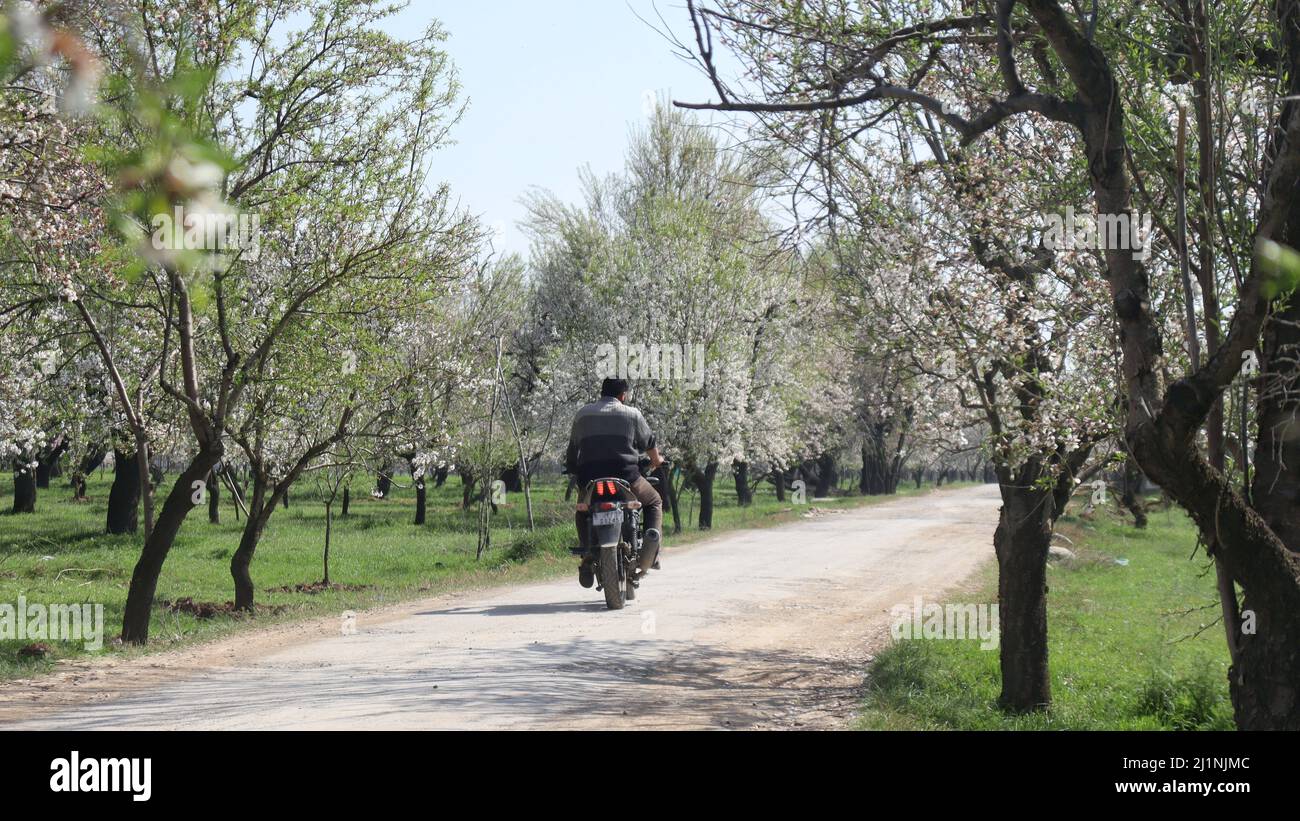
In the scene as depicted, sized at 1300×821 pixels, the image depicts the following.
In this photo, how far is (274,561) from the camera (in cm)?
3017

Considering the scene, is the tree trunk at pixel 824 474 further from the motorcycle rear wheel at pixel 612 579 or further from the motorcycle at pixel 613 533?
the motorcycle at pixel 613 533

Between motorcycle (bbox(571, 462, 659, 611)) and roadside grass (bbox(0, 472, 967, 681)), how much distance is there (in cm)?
439

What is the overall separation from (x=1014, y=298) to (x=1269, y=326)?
14.5 feet

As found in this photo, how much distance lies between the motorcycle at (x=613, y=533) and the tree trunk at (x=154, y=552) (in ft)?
16.2

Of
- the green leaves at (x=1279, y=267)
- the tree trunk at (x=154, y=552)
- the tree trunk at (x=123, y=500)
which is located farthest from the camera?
the tree trunk at (x=123, y=500)

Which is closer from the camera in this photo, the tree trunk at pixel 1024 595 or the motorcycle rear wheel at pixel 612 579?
the tree trunk at pixel 1024 595

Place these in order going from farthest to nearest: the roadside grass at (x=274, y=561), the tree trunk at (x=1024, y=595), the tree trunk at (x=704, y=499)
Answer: the tree trunk at (x=704, y=499) < the roadside grass at (x=274, y=561) < the tree trunk at (x=1024, y=595)

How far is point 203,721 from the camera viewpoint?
285 inches

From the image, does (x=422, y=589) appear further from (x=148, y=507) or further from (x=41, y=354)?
(x=41, y=354)

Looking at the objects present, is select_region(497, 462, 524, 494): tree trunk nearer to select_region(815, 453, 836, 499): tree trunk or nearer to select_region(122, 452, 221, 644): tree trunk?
select_region(815, 453, 836, 499): tree trunk

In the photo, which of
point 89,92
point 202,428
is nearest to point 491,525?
point 202,428

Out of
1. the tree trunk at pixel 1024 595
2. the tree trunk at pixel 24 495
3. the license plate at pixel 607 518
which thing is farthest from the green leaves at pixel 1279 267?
the tree trunk at pixel 24 495

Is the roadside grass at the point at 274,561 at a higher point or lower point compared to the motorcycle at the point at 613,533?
lower

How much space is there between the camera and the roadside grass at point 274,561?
655 inches
